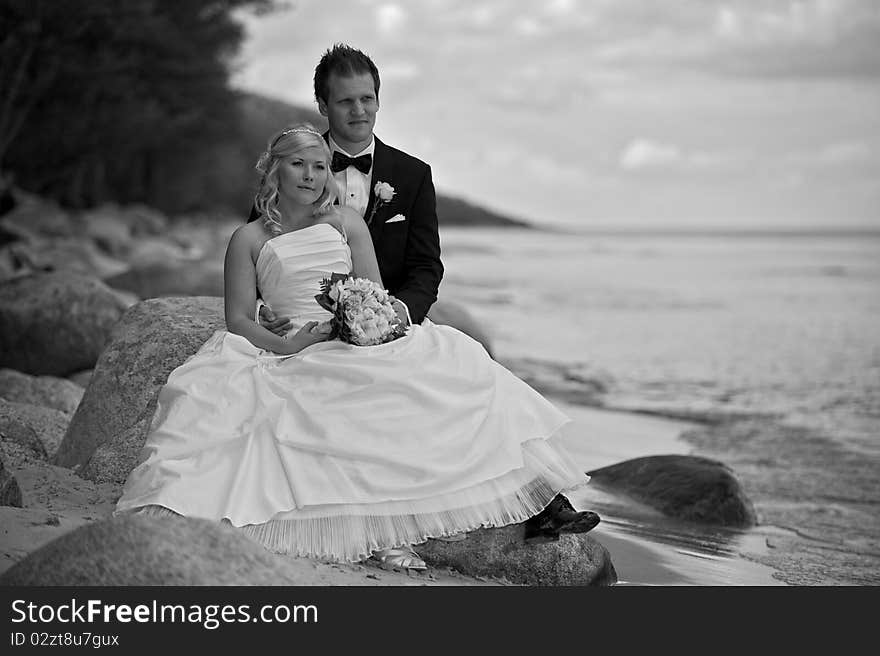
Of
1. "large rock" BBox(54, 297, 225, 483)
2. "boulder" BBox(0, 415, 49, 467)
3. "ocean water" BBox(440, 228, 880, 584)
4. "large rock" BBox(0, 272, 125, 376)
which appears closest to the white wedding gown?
"large rock" BBox(54, 297, 225, 483)

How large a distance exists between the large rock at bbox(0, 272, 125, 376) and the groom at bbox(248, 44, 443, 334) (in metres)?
5.12

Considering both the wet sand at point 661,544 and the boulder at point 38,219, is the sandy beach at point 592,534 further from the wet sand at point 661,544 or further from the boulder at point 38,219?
the boulder at point 38,219

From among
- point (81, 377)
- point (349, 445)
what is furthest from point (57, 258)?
point (349, 445)

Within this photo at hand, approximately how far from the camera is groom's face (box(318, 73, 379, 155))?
18.0 ft

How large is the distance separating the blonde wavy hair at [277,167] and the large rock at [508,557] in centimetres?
169

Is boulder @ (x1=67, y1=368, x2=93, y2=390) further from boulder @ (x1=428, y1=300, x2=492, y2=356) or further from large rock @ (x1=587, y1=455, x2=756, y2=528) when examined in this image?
large rock @ (x1=587, y1=455, x2=756, y2=528)

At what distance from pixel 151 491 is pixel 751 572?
3409mm

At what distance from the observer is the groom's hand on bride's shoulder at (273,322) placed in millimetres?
5367

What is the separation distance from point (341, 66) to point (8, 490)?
2493 mm

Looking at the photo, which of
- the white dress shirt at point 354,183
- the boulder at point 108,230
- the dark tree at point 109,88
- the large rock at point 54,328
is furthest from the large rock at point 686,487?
the boulder at point 108,230

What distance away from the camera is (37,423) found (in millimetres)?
7215

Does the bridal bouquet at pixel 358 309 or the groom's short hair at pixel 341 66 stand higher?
the groom's short hair at pixel 341 66
